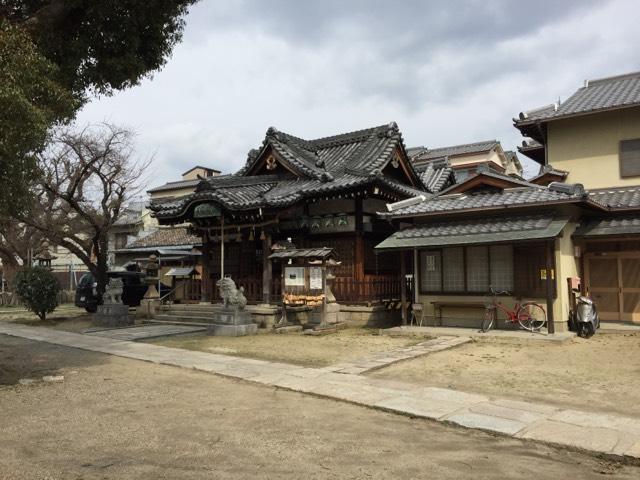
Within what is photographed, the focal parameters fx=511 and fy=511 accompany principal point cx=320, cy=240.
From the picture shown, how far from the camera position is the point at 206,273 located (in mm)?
19266

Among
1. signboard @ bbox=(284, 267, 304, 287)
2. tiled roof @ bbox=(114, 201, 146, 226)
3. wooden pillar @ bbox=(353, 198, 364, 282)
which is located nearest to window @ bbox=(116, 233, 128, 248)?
tiled roof @ bbox=(114, 201, 146, 226)

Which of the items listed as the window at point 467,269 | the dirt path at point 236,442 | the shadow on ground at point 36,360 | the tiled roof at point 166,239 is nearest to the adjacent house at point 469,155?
the tiled roof at point 166,239

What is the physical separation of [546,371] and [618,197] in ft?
28.6

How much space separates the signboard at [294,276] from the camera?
15578 mm

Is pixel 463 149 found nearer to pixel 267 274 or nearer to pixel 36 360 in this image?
pixel 267 274

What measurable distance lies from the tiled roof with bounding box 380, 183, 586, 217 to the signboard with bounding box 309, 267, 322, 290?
2932 mm

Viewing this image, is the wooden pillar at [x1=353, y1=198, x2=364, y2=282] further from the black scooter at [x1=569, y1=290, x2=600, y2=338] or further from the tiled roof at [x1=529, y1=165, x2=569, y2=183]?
the black scooter at [x1=569, y1=290, x2=600, y2=338]

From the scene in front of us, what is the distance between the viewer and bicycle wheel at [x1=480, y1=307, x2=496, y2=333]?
46.9 feet

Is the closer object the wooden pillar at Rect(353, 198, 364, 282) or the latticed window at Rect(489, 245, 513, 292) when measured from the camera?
the latticed window at Rect(489, 245, 513, 292)

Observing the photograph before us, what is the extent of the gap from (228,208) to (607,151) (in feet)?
41.2

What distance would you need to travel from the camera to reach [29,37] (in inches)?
302

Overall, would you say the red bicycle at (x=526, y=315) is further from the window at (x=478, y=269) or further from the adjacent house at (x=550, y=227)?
the window at (x=478, y=269)

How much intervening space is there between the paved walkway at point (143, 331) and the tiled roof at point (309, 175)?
4105 millimetres

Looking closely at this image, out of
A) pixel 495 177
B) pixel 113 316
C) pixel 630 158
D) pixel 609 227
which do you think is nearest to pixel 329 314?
pixel 495 177
